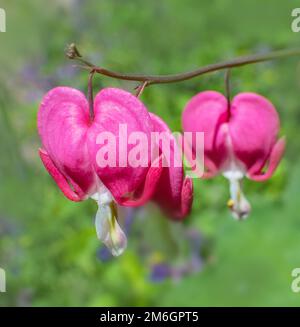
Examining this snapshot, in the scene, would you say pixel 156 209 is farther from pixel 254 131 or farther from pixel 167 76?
pixel 167 76

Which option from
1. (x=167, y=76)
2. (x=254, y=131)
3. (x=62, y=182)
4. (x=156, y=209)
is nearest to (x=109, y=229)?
(x=62, y=182)

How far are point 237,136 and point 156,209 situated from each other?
0.67 meters

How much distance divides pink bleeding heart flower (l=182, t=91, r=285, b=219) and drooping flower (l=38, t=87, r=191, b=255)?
30cm

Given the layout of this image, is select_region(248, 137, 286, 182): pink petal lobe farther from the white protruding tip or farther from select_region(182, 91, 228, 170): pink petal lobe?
the white protruding tip

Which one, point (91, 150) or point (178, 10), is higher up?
point (178, 10)

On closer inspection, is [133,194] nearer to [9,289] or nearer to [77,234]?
[77,234]

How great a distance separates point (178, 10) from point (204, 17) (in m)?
0.15

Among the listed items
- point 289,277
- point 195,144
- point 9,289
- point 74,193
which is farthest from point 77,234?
point 74,193

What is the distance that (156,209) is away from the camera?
6.95 ft

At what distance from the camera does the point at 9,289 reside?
8.83ft

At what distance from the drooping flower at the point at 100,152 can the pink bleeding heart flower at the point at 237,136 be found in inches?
11.9

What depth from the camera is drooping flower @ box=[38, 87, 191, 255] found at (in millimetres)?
1206

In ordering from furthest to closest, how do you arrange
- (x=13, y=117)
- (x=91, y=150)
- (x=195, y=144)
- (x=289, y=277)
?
(x=13, y=117), (x=289, y=277), (x=195, y=144), (x=91, y=150)
